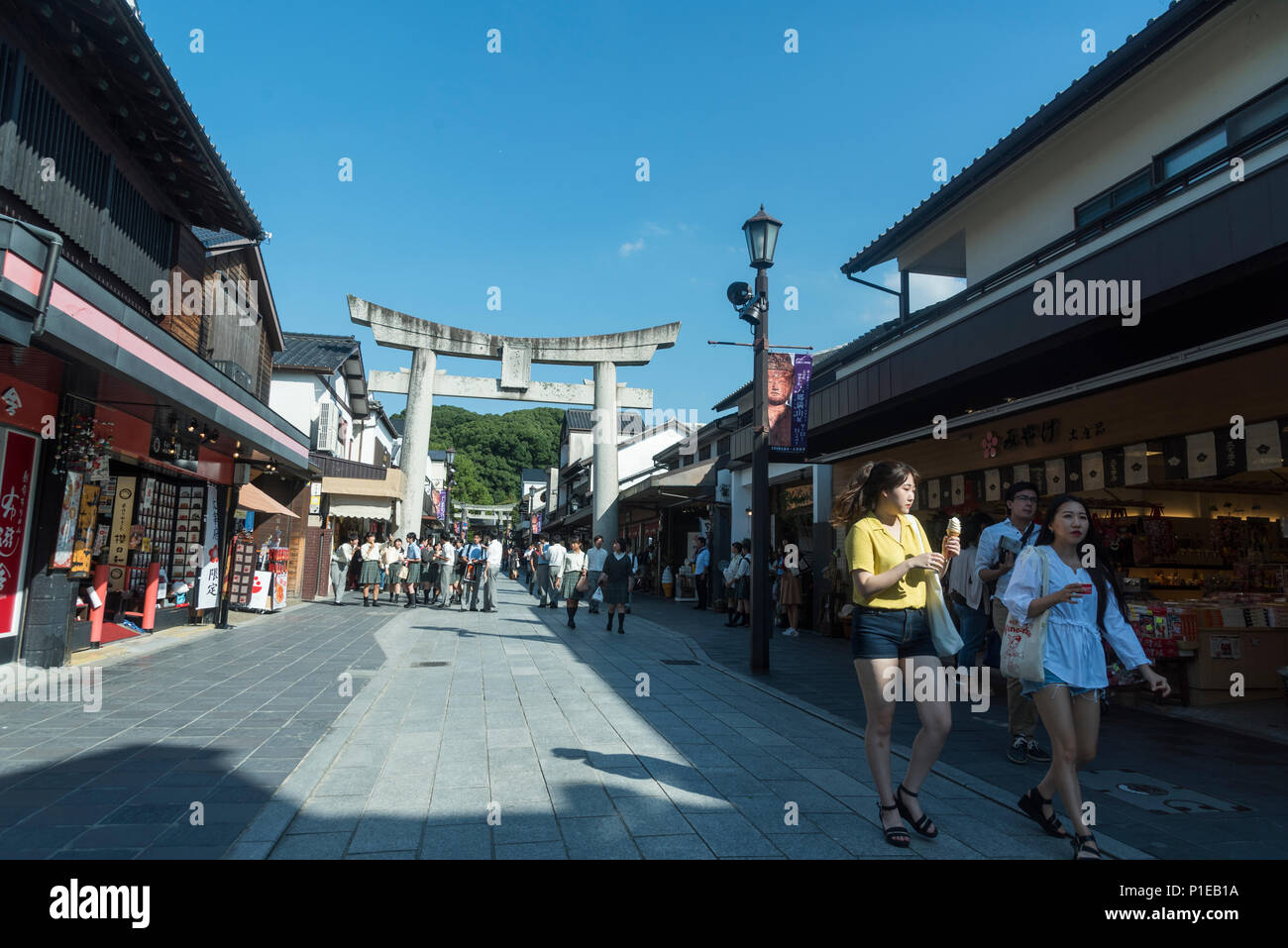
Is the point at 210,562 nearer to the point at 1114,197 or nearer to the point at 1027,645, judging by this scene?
the point at 1027,645

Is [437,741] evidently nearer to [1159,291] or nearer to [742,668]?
[742,668]

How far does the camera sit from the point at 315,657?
9695 millimetres

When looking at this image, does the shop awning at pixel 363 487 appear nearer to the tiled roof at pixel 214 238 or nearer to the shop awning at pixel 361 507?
the shop awning at pixel 361 507

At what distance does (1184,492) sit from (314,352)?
23.1 meters

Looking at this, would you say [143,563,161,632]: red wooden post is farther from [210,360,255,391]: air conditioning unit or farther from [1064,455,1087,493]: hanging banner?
[1064,455,1087,493]: hanging banner

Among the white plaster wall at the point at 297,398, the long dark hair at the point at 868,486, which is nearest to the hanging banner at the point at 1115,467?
the long dark hair at the point at 868,486

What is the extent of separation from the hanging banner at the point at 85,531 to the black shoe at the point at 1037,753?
9.83m

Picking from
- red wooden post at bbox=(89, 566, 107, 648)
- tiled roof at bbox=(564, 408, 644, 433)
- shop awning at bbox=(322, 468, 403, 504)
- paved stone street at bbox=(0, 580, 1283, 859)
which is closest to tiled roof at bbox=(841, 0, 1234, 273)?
paved stone street at bbox=(0, 580, 1283, 859)

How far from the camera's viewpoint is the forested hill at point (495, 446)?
2908 inches

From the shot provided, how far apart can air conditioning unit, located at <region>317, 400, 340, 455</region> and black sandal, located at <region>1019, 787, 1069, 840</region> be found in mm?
22459

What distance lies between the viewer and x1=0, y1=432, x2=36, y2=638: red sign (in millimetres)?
7957

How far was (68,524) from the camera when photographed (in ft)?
27.9
